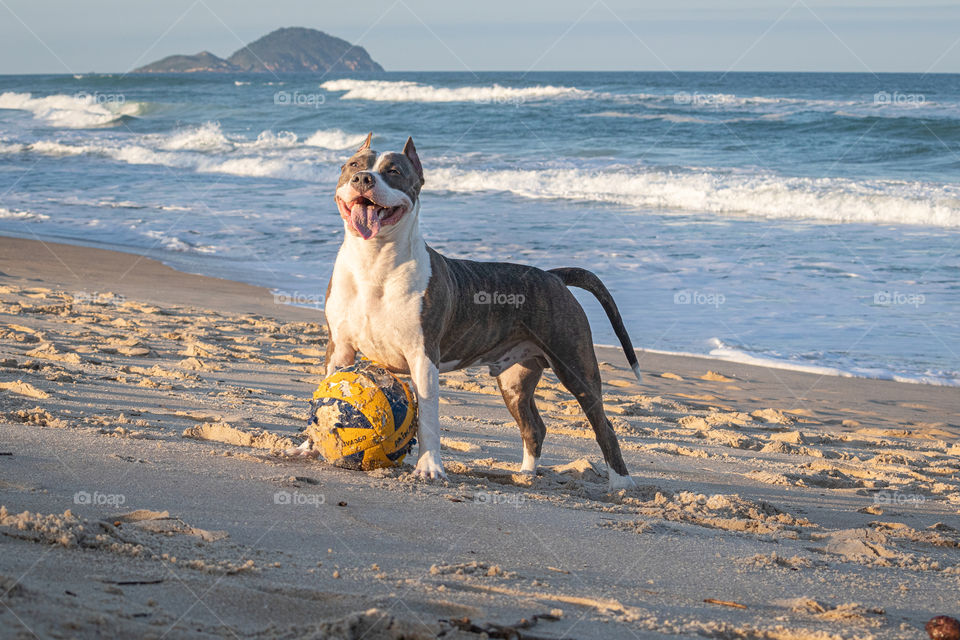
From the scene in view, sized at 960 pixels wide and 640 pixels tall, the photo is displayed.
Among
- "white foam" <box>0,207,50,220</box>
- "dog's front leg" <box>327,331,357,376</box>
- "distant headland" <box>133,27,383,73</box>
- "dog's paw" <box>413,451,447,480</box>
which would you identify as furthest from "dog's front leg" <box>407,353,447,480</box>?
"distant headland" <box>133,27,383,73</box>

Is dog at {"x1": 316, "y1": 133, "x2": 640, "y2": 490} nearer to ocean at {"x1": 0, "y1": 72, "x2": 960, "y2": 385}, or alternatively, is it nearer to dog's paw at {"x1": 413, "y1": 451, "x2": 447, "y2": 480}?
dog's paw at {"x1": 413, "y1": 451, "x2": 447, "y2": 480}

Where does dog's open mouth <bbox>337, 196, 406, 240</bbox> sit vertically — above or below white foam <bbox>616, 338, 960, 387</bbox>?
above

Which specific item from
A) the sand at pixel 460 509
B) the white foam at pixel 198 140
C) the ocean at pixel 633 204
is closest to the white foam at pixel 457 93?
the ocean at pixel 633 204

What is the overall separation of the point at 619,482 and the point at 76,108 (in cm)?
5062

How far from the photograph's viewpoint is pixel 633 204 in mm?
19594

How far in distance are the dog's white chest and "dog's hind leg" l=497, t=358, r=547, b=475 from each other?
1.03 metres

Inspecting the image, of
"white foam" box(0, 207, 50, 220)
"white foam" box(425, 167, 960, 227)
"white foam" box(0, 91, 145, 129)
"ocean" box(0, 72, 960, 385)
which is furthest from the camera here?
"white foam" box(0, 91, 145, 129)

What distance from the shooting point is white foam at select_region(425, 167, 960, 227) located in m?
18.4

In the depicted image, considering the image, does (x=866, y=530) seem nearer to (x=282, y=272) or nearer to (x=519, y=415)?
(x=519, y=415)

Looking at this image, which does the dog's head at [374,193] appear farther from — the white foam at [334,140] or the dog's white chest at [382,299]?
the white foam at [334,140]

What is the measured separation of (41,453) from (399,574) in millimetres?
1995

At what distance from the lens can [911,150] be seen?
25625 mm

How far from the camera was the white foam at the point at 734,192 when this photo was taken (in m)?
18.4

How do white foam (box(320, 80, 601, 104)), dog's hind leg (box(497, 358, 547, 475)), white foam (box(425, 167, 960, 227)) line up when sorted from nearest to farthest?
dog's hind leg (box(497, 358, 547, 475)) → white foam (box(425, 167, 960, 227)) → white foam (box(320, 80, 601, 104))
